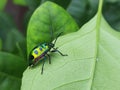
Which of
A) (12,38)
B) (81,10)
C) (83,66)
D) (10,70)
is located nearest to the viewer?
(83,66)

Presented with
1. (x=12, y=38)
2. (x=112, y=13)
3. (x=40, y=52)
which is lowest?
(x=12, y=38)

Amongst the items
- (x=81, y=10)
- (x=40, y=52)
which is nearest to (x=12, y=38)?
(x=81, y=10)

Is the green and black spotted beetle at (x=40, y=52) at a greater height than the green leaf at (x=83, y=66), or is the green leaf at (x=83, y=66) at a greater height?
the green leaf at (x=83, y=66)

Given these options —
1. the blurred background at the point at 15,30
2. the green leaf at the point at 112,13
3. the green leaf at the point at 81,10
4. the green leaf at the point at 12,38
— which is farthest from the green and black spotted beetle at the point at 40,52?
the green leaf at the point at 12,38

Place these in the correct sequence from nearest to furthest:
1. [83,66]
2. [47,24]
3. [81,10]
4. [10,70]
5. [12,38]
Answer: [83,66] → [47,24] → [10,70] → [81,10] → [12,38]

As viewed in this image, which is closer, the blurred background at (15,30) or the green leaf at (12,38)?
the blurred background at (15,30)

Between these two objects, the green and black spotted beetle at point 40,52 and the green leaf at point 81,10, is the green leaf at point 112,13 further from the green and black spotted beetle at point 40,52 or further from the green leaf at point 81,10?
the green and black spotted beetle at point 40,52

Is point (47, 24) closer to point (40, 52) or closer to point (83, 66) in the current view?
point (40, 52)
